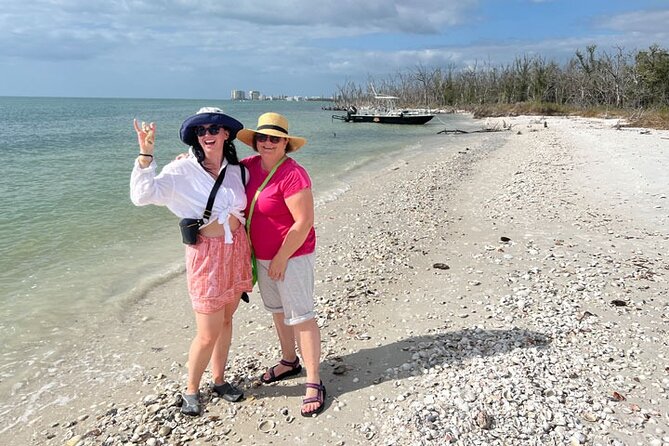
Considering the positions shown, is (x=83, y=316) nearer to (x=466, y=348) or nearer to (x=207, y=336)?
(x=207, y=336)

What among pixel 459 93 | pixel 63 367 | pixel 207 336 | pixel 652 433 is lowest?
pixel 63 367

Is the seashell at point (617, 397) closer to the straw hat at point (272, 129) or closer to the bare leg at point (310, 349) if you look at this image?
the bare leg at point (310, 349)

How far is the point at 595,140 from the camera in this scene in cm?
2275

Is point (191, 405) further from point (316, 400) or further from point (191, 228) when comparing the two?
point (191, 228)

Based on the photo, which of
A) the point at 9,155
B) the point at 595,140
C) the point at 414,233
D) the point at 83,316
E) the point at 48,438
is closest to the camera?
the point at 48,438

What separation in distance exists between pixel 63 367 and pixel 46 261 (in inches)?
172

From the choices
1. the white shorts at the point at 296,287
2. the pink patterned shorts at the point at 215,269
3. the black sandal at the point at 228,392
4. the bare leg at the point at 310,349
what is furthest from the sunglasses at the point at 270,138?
the black sandal at the point at 228,392

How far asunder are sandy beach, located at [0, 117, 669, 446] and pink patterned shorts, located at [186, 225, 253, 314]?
1037 mm

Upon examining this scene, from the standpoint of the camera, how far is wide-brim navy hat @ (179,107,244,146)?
3.36 meters

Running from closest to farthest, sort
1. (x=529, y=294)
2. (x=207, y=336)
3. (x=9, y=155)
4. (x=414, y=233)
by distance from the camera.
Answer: (x=207, y=336) < (x=529, y=294) < (x=414, y=233) < (x=9, y=155)

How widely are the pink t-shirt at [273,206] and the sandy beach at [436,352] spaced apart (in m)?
1.34

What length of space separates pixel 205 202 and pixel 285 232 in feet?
2.01

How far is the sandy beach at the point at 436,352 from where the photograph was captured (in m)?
3.58

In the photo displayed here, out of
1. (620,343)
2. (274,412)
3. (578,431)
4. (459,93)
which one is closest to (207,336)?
(274,412)
